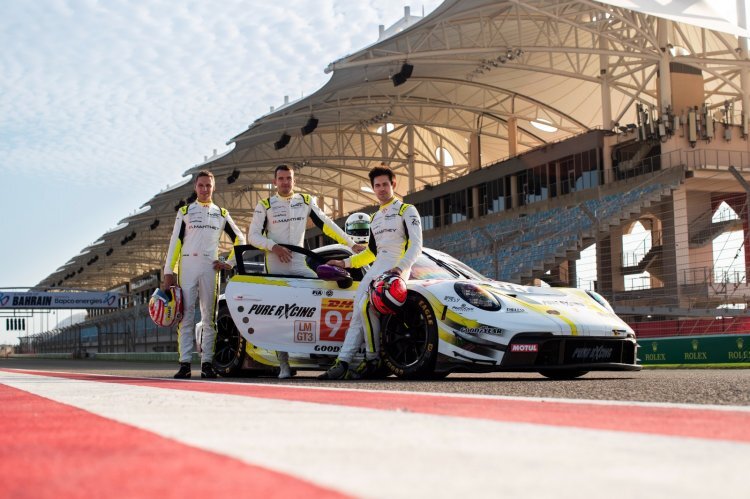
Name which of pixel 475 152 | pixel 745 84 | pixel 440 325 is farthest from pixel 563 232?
pixel 475 152

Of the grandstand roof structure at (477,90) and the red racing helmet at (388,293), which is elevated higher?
the grandstand roof structure at (477,90)

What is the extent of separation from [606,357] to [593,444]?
526 centimetres

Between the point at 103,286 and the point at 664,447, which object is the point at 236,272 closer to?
the point at 664,447

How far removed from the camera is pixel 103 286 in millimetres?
110250

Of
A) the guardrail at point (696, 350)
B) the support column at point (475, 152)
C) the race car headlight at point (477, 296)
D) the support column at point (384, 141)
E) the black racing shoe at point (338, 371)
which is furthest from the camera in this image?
the support column at point (384, 141)

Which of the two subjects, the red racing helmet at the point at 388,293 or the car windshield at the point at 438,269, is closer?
the red racing helmet at the point at 388,293

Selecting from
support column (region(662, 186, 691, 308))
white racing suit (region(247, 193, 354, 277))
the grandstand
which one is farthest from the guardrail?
white racing suit (region(247, 193, 354, 277))

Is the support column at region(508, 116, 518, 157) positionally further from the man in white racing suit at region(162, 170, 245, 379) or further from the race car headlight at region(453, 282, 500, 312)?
the race car headlight at region(453, 282, 500, 312)

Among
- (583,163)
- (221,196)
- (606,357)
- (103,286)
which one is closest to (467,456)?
(606,357)

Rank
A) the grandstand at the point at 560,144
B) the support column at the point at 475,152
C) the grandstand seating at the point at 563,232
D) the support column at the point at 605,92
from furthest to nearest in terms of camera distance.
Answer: the support column at the point at 475,152
the support column at the point at 605,92
the grandstand seating at the point at 563,232
the grandstand at the point at 560,144

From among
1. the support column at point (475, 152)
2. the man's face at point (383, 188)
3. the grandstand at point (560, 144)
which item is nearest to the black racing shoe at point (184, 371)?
the man's face at point (383, 188)

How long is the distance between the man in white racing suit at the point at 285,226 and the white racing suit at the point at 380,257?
87cm

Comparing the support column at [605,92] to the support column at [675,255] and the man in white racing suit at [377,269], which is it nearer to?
the support column at [675,255]

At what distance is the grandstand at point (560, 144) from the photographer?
20.0 m
